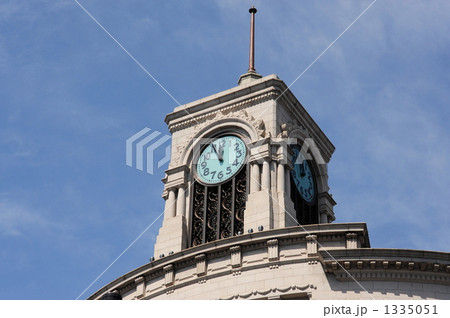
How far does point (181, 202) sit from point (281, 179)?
6634mm

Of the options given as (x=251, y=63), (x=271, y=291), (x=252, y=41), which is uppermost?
(x=252, y=41)

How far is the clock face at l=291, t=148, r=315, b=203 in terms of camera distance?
195 ft

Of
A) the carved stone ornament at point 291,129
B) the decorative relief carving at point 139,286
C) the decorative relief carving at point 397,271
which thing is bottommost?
the decorative relief carving at point 397,271

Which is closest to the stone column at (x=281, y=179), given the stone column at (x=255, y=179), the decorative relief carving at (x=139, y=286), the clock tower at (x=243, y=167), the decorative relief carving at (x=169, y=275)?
the clock tower at (x=243, y=167)

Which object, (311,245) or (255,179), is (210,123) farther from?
(311,245)

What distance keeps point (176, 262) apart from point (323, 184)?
53.9 ft

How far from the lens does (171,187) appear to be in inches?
2370

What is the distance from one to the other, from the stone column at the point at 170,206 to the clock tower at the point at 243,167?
0.06 meters

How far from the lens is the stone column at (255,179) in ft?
185

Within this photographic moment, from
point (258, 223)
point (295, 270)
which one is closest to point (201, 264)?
point (295, 270)

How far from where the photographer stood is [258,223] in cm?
5388

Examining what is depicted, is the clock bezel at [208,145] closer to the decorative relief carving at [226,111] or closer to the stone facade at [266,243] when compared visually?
the stone facade at [266,243]

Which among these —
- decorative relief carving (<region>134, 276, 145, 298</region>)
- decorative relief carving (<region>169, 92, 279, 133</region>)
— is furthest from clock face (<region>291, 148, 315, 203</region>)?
decorative relief carving (<region>134, 276, 145, 298</region>)
